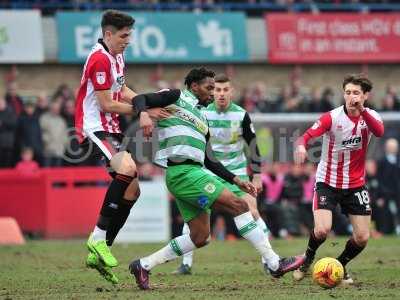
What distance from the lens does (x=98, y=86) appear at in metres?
11.0

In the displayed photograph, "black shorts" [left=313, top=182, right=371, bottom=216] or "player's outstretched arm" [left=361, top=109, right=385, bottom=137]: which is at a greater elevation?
"player's outstretched arm" [left=361, top=109, right=385, bottom=137]

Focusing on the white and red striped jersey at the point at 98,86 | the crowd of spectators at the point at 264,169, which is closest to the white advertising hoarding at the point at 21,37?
the crowd of spectators at the point at 264,169

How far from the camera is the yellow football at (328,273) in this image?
1083 centimetres

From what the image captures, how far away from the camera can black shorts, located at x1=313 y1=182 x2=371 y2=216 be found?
1184 centimetres

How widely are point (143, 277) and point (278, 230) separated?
11.1 metres

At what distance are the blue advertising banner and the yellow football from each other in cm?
1515

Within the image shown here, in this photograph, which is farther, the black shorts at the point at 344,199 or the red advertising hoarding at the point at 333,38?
the red advertising hoarding at the point at 333,38

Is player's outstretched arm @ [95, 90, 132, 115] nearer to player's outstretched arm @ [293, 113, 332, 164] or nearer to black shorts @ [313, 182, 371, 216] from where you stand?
player's outstretched arm @ [293, 113, 332, 164]

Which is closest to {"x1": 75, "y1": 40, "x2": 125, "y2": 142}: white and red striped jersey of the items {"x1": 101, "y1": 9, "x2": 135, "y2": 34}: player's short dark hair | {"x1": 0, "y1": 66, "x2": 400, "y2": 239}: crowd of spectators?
{"x1": 101, "y1": 9, "x2": 135, "y2": 34}: player's short dark hair

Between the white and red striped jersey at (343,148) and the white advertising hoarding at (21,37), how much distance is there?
13869 millimetres

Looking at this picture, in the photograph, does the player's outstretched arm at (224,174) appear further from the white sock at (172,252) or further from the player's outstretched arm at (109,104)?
the player's outstretched arm at (109,104)

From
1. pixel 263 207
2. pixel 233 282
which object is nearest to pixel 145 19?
pixel 263 207

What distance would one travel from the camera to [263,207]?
21.6m

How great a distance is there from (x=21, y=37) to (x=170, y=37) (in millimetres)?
3651
